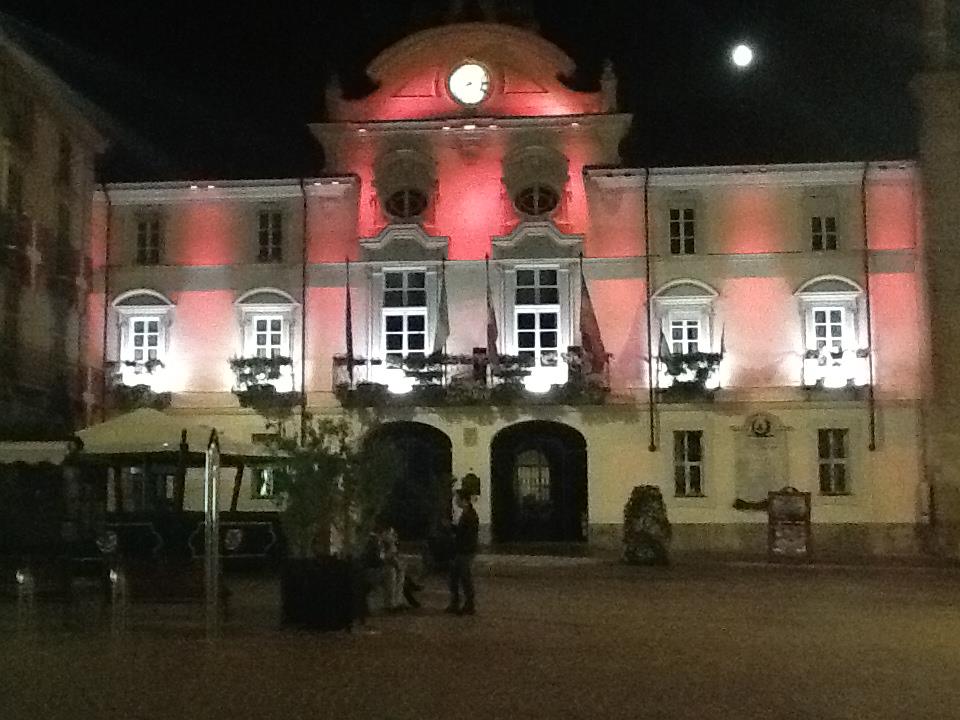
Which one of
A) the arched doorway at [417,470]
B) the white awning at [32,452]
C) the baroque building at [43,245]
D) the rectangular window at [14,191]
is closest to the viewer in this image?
the white awning at [32,452]

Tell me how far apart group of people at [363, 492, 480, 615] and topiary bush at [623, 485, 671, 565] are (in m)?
10.6

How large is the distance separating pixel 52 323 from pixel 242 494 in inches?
288

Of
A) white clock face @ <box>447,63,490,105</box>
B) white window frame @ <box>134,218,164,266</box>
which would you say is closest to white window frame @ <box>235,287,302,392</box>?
white window frame @ <box>134,218,164,266</box>

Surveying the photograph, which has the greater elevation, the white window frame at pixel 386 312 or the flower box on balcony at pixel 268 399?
the white window frame at pixel 386 312

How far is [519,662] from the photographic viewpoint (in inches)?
478

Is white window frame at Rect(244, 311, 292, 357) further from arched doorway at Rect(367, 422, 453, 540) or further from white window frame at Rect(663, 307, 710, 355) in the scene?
white window frame at Rect(663, 307, 710, 355)

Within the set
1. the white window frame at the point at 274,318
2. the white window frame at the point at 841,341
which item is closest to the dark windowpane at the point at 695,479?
the white window frame at the point at 841,341

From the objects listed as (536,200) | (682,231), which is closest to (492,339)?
(536,200)

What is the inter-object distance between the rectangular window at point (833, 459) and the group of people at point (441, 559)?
17.4 m

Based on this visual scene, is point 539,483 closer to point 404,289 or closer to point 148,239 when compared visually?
point 404,289

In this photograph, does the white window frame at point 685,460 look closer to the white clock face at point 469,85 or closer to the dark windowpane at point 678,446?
the dark windowpane at point 678,446

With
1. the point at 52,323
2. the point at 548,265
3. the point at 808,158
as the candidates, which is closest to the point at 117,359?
the point at 52,323

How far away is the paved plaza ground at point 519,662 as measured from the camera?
9812 mm

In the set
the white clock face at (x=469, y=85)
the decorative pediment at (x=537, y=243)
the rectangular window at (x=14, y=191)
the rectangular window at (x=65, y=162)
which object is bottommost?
the decorative pediment at (x=537, y=243)
